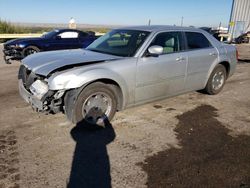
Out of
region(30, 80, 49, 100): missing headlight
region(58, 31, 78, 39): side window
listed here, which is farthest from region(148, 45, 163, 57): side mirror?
region(58, 31, 78, 39): side window

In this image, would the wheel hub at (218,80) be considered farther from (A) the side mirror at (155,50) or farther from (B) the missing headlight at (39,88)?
(B) the missing headlight at (39,88)

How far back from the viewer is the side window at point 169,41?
17.1ft

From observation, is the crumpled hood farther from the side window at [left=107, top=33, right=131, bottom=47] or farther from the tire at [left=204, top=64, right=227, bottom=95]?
the tire at [left=204, top=64, right=227, bottom=95]

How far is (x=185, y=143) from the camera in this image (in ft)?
13.6

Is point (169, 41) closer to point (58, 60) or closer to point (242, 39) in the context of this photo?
point (58, 60)

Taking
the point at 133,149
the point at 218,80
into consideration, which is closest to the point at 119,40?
the point at 133,149

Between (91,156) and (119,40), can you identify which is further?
(119,40)

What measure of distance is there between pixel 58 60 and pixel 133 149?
1912 mm

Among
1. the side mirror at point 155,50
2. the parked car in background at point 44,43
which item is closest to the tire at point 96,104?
the side mirror at point 155,50

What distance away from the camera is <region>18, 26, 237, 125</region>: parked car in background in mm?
4176

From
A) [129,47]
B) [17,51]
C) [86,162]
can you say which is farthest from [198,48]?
[17,51]

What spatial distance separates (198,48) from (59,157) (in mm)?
3837

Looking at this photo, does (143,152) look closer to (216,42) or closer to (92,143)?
(92,143)

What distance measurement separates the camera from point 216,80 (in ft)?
21.7
